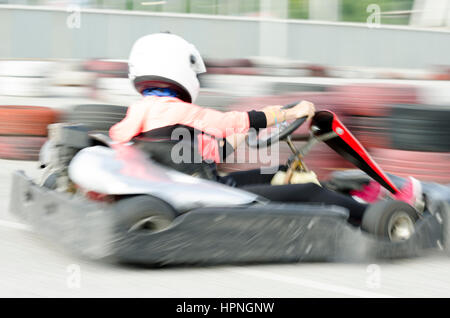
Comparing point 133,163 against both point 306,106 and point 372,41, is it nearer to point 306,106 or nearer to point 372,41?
point 306,106

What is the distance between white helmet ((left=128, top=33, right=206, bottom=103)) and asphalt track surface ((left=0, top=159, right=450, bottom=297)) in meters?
0.87

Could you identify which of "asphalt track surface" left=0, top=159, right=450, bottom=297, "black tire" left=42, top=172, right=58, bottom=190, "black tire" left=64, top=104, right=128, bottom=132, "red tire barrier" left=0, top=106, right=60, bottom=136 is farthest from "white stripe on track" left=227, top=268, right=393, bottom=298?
"red tire barrier" left=0, top=106, right=60, bottom=136

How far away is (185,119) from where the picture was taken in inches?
137

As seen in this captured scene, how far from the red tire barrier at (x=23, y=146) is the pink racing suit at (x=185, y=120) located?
3.61 m

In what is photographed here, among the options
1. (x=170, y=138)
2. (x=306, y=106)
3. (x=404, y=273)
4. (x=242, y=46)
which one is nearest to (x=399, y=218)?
(x=404, y=273)

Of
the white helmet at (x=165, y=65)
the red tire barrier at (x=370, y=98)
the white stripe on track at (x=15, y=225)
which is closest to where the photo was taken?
the white helmet at (x=165, y=65)

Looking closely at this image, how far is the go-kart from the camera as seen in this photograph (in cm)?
310

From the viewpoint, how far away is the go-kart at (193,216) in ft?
10.2

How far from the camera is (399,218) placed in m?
3.53

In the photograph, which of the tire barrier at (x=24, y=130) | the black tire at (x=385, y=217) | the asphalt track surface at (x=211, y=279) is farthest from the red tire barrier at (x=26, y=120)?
the black tire at (x=385, y=217)

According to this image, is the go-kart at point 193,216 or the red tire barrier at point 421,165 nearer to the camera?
the go-kart at point 193,216

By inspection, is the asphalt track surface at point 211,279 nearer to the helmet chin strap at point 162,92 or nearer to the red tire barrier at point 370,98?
the helmet chin strap at point 162,92

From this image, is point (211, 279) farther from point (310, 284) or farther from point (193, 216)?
point (310, 284)

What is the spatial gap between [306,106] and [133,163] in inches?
34.6
